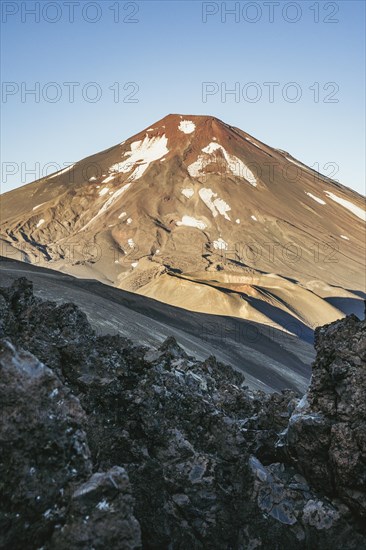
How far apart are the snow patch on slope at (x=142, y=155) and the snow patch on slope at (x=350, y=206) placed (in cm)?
3069

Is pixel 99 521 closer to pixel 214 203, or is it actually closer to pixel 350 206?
pixel 214 203

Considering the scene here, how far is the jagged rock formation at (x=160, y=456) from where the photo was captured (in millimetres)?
4293

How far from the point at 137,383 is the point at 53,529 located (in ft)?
9.81

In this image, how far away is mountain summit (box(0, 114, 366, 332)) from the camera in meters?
69.2

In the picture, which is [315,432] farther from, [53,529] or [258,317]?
[258,317]

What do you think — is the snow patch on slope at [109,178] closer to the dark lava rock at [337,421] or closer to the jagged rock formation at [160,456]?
the jagged rock formation at [160,456]

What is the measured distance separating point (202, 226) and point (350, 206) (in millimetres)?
36312

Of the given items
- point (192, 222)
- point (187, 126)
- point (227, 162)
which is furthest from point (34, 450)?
point (187, 126)

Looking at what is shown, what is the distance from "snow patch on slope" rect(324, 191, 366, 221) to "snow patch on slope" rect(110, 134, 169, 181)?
3069 centimetres

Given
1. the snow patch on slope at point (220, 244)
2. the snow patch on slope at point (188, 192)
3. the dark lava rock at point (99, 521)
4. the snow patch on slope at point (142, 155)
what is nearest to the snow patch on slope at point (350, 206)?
the snow patch on slope at point (188, 192)

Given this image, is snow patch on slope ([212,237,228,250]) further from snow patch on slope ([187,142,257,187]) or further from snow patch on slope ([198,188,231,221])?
snow patch on slope ([187,142,257,187])

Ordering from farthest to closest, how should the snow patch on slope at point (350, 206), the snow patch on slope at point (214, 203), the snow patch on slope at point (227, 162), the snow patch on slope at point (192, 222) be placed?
the snow patch on slope at point (350, 206)
the snow patch on slope at point (227, 162)
the snow patch on slope at point (214, 203)
the snow patch on slope at point (192, 222)

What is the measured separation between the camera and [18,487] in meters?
4.29

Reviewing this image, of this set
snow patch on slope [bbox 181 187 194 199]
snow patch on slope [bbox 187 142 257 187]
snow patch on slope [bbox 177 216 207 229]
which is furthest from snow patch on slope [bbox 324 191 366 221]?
snow patch on slope [bbox 177 216 207 229]
